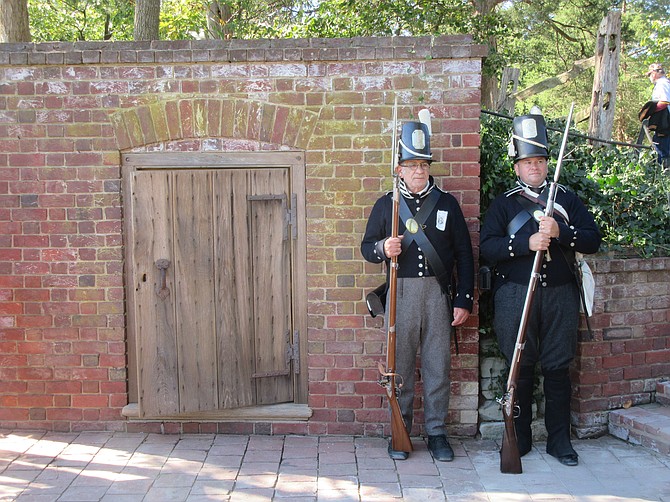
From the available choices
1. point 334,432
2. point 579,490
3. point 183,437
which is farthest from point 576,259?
point 183,437

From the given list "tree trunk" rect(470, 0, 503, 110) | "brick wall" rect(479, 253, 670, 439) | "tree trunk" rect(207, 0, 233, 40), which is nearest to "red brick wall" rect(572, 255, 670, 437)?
"brick wall" rect(479, 253, 670, 439)

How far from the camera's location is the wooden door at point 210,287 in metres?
5.33

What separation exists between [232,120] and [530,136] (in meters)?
2.07

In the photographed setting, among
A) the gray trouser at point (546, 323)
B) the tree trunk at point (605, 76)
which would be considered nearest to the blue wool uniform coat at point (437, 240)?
the gray trouser at point (546, 323)

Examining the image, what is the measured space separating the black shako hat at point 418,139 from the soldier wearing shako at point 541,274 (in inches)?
23.6

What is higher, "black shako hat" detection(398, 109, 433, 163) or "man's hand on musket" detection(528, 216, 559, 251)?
"black shako hat" detection(398, 109, 433, 163)

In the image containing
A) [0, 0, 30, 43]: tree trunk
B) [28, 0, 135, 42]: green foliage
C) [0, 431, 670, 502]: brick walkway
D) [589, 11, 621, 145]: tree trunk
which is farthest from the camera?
[28, 0, 135, 42]: green foliage

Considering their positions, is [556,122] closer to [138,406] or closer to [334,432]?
[334,432]

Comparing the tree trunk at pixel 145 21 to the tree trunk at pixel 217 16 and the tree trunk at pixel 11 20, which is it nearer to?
the tree trunk at pixel 11 20

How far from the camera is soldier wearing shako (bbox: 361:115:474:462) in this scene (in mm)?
4898

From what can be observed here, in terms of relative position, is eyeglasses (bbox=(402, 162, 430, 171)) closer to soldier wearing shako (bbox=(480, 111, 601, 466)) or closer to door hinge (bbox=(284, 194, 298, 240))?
soldier wearing shako (bbox=(480, 111, 601, 466))

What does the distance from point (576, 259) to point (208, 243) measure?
2571 millimetres

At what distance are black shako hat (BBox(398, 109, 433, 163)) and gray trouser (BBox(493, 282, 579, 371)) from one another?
105cm

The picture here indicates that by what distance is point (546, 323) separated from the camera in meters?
4.84
